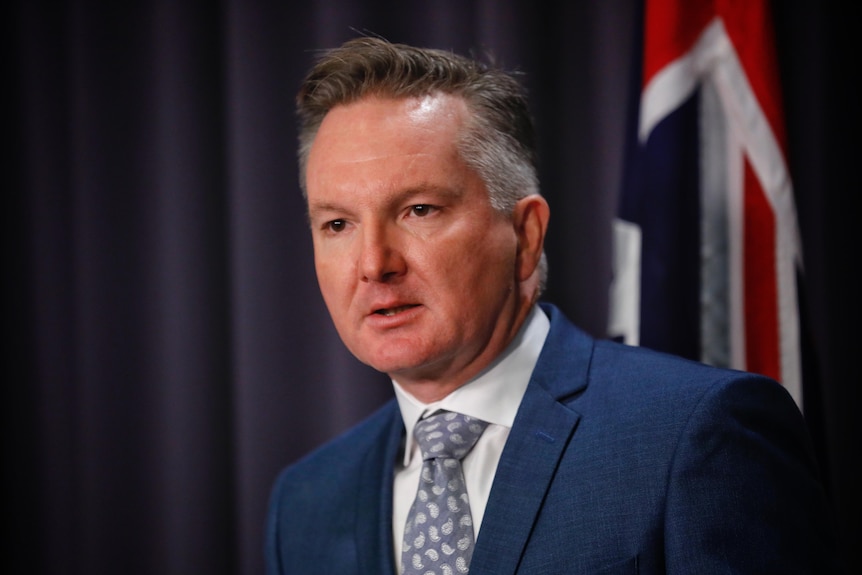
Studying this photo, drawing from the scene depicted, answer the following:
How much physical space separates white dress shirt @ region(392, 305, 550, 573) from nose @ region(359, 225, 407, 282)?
0.25 metres

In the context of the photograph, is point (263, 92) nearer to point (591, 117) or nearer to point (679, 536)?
point (591, 117)

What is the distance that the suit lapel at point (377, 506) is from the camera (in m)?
1.42

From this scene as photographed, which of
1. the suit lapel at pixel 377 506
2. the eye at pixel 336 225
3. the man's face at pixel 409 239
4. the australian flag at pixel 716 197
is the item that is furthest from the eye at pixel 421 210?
the australian flag at pixel 716 197

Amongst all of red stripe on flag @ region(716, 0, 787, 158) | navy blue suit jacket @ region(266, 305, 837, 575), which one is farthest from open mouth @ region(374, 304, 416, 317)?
red stripe on flag @ region(716, 0, 787, 158)

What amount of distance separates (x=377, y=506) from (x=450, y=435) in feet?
0.69

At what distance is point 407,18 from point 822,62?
1.14 m


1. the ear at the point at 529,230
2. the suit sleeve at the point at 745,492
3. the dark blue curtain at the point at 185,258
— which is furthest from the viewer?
the dark blue curtain at the point at 185,258

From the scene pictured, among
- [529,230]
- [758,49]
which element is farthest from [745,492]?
[758,49]

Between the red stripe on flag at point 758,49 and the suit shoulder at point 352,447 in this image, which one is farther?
the red stripe on flag at point 758,49

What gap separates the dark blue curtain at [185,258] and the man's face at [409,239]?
3.18 ft

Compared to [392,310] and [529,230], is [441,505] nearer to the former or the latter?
[392,310]

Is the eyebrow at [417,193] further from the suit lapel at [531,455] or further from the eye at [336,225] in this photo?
the suit lapel at [531,455]

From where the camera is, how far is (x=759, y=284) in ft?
6.34

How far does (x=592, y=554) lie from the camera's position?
1.20 m
